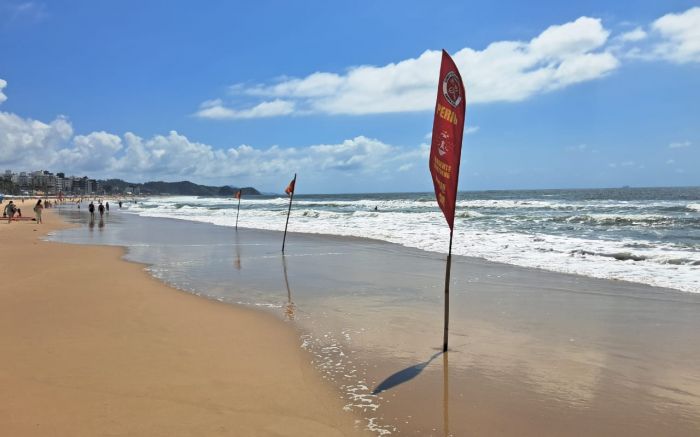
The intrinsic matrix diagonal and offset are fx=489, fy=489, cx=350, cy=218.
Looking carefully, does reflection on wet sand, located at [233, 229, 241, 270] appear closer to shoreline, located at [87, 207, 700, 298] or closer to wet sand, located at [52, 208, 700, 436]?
wet sand, located at [52, 208, 700, 436]

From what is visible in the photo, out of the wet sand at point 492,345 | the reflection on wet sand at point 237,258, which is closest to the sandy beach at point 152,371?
the wet sand at point 492,345

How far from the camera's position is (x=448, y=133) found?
207 inches

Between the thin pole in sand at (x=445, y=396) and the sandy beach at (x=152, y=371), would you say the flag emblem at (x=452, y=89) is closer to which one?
the thin pole in sand at (x=445, y=396)

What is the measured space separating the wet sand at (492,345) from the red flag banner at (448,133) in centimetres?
181

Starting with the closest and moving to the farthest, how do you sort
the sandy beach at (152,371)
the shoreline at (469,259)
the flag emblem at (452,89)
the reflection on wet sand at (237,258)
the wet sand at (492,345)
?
1. the sandy beach at (152,371)
2. the wet sand at (492,345)
3. the flag emblem at (452,89)
4. the shoreline at (469,259)
5. the reflection on wet sand at (237,258)

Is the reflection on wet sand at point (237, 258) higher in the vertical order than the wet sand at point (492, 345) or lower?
lower

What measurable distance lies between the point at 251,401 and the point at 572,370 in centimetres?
336

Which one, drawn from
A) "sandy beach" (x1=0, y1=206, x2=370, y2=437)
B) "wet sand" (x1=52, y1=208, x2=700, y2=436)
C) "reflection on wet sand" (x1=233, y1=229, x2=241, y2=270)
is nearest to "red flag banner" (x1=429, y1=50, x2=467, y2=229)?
"wet sand" (x1=52, y1=208, x2=700, y2=436)

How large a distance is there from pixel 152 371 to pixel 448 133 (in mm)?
3982

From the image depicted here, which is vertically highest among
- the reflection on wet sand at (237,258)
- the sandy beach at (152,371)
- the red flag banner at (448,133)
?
the red flag banner at (448,133)

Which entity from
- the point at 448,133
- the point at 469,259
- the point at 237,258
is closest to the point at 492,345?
the point at 448,133

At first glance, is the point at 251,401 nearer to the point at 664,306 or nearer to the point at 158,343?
the point at 158,343

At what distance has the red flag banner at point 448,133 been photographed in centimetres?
514

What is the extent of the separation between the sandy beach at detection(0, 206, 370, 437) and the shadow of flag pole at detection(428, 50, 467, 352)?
A: 2.43m
